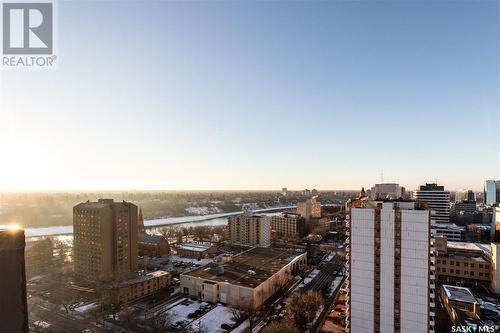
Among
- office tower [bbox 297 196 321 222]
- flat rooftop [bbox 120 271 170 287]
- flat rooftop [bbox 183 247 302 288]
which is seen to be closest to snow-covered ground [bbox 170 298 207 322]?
flat rooftop [bbox 183 247 302 288]

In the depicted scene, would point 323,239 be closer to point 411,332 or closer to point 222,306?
point 222,306

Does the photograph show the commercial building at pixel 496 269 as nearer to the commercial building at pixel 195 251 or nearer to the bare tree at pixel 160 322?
the bare tree at pixel 160 322

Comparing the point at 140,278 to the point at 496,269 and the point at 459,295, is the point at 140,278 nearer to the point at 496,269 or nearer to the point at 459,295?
the point at 459,295

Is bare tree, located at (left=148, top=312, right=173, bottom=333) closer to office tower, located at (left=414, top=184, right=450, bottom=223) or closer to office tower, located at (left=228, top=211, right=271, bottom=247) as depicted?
office tower, located at (left=228, top=211, right=271, bottom=247)

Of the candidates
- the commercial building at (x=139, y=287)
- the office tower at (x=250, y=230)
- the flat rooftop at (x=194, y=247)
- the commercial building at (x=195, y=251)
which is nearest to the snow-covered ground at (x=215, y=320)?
the commercial building at (x=139, y=287)

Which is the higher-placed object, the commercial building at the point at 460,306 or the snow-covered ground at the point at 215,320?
the commercial building at the point at 460,306

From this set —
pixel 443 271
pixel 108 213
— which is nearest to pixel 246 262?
pixel 108 213
